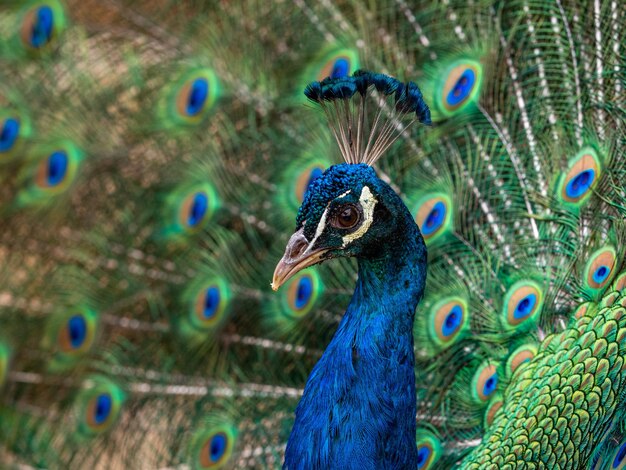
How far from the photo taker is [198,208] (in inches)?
77.9

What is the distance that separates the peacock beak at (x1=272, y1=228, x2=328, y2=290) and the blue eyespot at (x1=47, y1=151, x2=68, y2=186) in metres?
1.13

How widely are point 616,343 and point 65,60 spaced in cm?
150

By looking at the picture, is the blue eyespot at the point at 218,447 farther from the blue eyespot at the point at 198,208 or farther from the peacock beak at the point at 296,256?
the peacock beak at the point at 296,256

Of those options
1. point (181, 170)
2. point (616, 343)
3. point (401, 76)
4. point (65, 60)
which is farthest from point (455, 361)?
point (65, 60)

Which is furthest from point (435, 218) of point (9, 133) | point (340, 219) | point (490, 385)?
point (9, 133)

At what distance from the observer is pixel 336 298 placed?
1770 millimetres

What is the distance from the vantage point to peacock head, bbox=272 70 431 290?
3.52 ft

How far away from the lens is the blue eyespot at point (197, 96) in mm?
1996

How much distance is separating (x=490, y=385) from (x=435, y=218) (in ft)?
1.02

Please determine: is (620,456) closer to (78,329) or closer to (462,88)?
(462,88)

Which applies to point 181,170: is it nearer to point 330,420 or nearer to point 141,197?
point 141,197

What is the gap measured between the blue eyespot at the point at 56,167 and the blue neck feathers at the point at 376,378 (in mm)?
1103

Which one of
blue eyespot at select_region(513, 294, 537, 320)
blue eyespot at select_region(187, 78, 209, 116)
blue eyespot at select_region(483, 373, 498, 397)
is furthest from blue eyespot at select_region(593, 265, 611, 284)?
blue eyespot at select_region(187, 78, 209, 116)

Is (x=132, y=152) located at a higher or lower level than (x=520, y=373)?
higher
